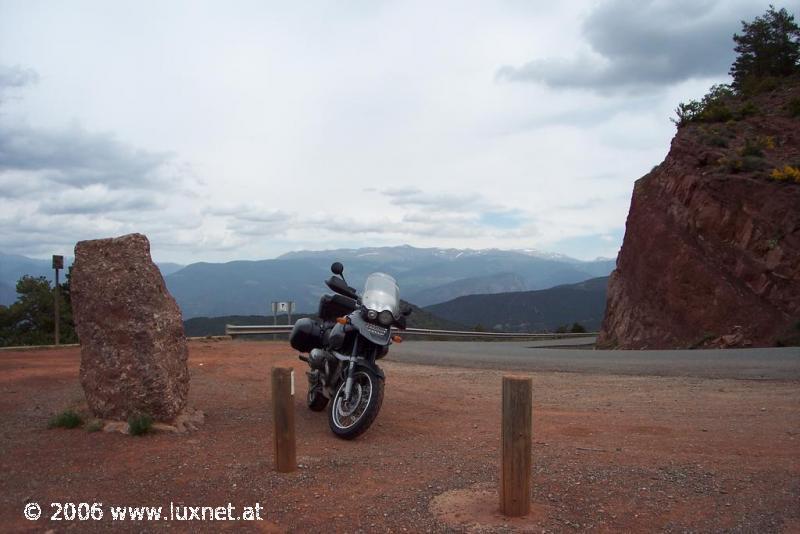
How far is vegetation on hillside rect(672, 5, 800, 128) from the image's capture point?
3086 centimetres

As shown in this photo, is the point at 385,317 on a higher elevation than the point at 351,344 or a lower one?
higher

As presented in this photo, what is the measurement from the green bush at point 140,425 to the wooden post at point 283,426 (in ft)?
6.34

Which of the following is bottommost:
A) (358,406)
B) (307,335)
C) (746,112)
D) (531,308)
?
(531,308)

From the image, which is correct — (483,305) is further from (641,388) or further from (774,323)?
(641,388)

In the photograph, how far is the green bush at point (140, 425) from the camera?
677cm

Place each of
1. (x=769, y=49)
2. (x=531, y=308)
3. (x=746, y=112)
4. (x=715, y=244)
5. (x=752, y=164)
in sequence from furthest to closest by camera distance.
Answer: (x=531, y=308)
(x=769, y=49)
(x=746, y=112)
(x=752, y=164)
(x=715, y=244)

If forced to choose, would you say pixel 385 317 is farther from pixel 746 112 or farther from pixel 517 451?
pixel 746 112

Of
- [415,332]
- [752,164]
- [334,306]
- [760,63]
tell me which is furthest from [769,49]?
[334,306]

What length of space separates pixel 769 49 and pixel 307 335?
35.5 m

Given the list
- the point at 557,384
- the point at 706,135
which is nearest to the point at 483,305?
the point at 706,135

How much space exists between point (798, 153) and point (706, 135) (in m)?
3.20

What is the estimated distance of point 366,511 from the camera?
4.70 m

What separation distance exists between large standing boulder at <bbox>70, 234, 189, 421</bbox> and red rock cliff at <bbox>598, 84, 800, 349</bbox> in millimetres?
16609

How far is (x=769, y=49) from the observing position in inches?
1374
